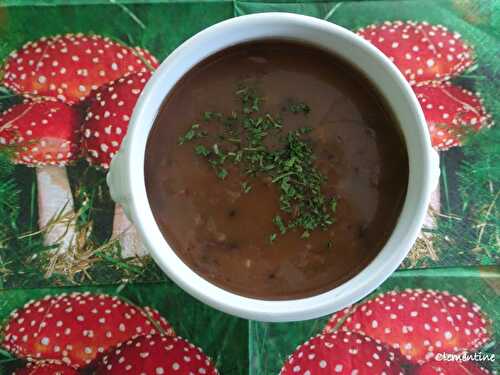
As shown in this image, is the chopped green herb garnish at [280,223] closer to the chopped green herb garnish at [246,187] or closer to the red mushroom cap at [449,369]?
the chopped green herb garnish at [246,187]

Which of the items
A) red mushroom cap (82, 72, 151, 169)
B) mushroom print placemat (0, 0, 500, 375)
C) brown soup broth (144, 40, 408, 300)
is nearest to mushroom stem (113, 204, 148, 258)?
mushroom print placemat (0, 0, 500, 375)

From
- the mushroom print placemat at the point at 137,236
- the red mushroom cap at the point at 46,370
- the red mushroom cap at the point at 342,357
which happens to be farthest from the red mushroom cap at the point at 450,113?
the red mushroom cap at the point at 46,370

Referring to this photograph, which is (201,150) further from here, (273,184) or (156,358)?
(156,358)

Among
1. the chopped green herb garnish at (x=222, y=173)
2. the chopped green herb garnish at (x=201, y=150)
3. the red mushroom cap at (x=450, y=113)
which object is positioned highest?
the chopped green herb garnish at (x=201, y=150)

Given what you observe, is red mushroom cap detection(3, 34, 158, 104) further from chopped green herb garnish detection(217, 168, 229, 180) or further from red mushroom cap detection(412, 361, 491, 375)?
red mushroom cap detection(412, 361, 491, 375)

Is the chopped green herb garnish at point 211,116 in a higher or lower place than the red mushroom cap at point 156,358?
higher

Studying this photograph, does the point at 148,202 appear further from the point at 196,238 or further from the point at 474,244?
the point at 474,244

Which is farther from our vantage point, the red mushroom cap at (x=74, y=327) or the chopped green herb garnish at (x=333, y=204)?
the red mushroom cap at (x=74, y=327)
